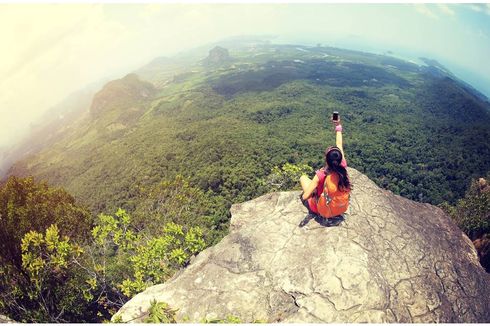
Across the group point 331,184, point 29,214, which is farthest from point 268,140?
point 331,184

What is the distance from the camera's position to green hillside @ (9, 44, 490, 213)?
231 feet

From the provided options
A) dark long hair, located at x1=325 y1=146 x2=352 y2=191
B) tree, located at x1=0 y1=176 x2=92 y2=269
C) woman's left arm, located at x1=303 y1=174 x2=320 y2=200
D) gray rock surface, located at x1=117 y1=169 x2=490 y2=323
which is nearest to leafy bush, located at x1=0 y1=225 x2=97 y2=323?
tree, located at x1=0 y1=176 x2=92 y2=269

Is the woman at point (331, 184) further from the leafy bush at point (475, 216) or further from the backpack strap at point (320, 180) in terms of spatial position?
the leafy bush at point (475, 216)

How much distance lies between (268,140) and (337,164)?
3072 inches

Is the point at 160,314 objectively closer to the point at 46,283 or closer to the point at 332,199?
the point at 332,199

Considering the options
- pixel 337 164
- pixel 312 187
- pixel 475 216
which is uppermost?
pixel 337 164

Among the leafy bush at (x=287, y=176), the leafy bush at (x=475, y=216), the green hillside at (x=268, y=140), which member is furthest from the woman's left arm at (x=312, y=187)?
the leafy bush at (x=475, y=216)

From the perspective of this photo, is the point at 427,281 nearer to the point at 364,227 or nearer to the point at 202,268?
the point at 364,227

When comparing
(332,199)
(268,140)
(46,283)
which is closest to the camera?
(332,199)

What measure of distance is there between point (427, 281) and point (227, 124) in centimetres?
9722

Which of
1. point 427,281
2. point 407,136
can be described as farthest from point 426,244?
point 407,136

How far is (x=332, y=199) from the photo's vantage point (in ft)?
25.9

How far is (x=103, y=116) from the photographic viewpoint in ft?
582

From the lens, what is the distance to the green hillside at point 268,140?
7044 cm
